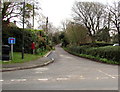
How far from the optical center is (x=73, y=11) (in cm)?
3469

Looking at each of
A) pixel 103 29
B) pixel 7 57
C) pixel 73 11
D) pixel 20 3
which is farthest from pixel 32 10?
pixel 103 29

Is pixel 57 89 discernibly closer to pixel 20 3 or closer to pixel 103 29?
pixel 20 3

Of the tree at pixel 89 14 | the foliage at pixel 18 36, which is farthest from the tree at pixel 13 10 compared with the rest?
the tree at pixel 89 14

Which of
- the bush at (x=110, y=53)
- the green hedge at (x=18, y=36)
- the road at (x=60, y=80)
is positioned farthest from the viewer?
the green hedge at (x=18, y=36)

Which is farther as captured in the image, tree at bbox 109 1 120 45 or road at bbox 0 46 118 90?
tree at bbox 109 1 120 45

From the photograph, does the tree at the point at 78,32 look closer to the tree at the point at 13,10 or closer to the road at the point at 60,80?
the tree at the point at 13,10

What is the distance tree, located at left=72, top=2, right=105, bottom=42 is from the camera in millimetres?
31578

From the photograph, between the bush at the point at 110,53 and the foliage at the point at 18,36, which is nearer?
the bush at the point at 110,53

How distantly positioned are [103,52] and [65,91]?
15.4 metres

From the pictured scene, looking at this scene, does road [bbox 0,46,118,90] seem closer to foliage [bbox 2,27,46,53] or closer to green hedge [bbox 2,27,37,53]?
foliage [bbox 2,27,46,53]

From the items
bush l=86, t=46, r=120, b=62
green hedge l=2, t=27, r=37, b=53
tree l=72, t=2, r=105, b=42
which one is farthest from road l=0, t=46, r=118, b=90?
tree l=72, t=2, r=105, b=42

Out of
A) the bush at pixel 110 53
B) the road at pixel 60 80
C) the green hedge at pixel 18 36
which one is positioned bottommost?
the road at pixel 60 80

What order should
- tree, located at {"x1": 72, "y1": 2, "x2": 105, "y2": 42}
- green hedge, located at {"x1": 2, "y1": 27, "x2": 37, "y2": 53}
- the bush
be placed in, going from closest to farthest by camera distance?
the bush
green hedge, located at {"x1": 2, "y1": 27, "x2": 37, "y2": 53}
tree, located at {"x1": 72, "y1": 2, "x2": 105, "y2": 42}

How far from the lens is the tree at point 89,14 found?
31.6 metres
